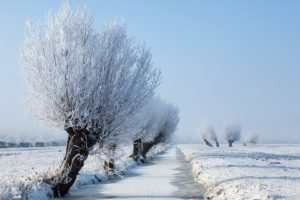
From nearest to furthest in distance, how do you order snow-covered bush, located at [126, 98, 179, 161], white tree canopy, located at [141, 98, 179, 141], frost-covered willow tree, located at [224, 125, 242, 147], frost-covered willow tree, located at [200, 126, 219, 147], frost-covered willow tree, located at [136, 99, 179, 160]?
snow-covered bush, located at [126, 98, 179, 161] → frost-covered willow tree, located at [136, 99, 179, 160] → white tree canopy, located at [141, 98, 179, 141] → frost-covered willow tree, located at [200, 126, 219, 147] → frost-covered willow tree, located at [224, 125, 242, 147]

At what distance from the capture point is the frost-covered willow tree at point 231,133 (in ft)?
597

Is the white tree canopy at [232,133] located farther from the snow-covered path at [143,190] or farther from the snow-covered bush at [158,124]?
the snow-covered path at [143,190]

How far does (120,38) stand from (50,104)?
4304 mm

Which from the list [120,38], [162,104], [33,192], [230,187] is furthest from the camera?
[162,104]

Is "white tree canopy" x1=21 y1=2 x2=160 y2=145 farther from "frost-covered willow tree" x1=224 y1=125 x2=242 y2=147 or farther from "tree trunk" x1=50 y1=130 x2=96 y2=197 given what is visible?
"frost-covered willow tree" x1=224 y1=125 x2=242 y2=147

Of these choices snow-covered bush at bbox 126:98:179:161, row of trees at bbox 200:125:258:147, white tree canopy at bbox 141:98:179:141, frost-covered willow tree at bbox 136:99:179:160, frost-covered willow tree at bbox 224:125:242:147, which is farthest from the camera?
frost-covered willow tree at bbox 224:125:242:147

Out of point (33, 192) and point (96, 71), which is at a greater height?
point (96, 71)

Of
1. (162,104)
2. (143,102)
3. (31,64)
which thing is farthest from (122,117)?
(162,104)

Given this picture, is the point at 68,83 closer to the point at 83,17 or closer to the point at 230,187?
the point at 83,17

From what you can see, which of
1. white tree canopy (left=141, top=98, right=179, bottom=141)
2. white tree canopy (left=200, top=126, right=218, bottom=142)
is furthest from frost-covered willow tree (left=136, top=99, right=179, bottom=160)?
white tree canopy (left=200, top=126, right=218, bottom=142)

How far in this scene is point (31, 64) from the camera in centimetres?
2284

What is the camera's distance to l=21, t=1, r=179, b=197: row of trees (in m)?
22.4

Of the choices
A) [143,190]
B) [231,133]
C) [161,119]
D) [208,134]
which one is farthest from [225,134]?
[143,190]

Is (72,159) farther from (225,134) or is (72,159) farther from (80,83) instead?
(225,134)
